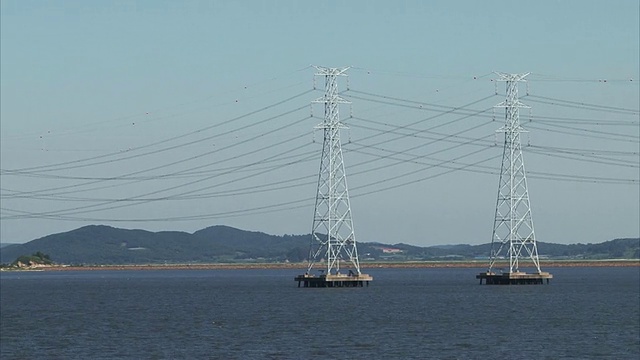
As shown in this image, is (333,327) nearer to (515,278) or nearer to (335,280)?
(335,280)

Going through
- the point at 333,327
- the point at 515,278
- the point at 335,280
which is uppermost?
the point at 515,278

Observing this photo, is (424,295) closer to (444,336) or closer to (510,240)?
(510,240)

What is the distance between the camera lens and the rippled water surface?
58719 millimetres

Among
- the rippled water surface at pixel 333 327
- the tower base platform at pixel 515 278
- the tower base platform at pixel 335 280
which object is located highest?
the tower base platform at pixel 515 278

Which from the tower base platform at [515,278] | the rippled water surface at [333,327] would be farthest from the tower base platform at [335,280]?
the tower base platform at [515,278]

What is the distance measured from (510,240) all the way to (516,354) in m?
56.3

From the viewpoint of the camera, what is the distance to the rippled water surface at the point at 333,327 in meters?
58.7

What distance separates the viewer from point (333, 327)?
72.3m

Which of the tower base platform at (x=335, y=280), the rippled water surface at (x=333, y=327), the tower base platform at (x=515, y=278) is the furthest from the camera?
the tower base platform at (x=515, y=278)

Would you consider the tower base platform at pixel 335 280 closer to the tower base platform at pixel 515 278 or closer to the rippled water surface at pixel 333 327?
the rippled water surface at pixel 333 327

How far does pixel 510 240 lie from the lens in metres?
112

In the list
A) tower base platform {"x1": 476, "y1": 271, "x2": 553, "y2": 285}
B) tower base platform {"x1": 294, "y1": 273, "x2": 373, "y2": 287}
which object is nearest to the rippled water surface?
tower base platform {"x1": 294, "y1": 273, "x2": 373, "y2": 287}

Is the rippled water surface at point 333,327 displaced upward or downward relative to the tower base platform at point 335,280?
downward

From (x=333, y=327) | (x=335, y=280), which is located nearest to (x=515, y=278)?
(x=335, y=280)
